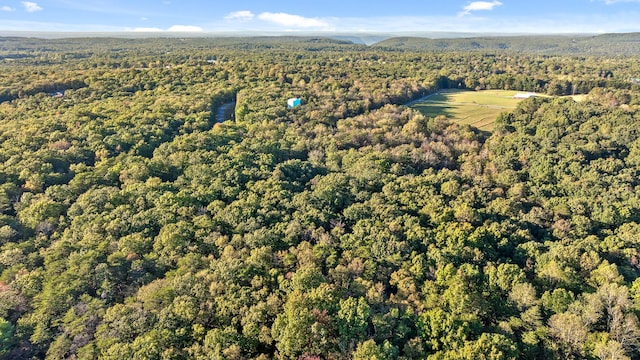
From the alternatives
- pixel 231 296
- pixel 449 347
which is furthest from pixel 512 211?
pixel 231 296

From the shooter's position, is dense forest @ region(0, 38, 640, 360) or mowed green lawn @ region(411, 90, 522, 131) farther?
mowed green lawn @ region(411, 90, 522, 131)

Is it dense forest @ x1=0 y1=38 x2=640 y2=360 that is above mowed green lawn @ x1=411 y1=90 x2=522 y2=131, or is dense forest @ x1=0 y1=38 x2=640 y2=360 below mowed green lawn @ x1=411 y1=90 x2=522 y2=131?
below

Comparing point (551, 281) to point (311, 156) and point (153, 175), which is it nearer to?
point (311, 156)

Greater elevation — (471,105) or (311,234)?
(471,105)

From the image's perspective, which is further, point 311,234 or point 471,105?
point 471,105

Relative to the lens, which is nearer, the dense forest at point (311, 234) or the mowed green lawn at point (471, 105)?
the dense forest at point (311, 234)
